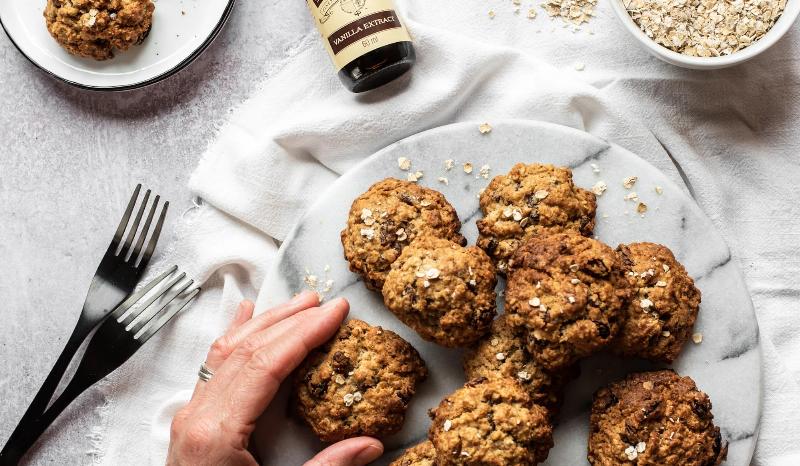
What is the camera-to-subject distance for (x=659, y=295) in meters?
2.75

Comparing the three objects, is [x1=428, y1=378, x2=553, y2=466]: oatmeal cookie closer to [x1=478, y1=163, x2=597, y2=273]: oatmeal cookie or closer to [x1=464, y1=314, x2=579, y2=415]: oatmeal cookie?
[x1=464, y1=314, x2=579, y2=415]: oatmeal cookie

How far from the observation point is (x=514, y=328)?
2.64 meters

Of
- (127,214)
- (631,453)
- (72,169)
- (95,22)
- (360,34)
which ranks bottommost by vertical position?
(631,453)

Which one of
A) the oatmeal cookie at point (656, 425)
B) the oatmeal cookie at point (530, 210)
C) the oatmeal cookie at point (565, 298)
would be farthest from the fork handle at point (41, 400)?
the oatmeal cookie at point (656, 425)

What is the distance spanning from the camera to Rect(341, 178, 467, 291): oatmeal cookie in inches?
113

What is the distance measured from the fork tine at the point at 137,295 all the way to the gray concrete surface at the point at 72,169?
0.57 ft

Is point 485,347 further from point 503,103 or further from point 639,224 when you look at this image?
point 503,103

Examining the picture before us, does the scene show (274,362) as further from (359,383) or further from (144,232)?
(144,232)

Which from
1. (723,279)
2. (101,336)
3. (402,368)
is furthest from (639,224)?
(101,336)

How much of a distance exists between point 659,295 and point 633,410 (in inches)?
15.4

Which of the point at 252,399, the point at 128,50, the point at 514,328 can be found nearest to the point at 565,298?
the point at 514,328

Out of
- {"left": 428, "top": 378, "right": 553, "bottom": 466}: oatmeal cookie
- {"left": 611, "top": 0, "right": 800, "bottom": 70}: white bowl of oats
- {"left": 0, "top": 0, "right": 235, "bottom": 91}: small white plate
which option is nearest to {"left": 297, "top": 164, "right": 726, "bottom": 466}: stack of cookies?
{"left": 428, "top": 378, "right": 553, "bottom": 466}: oatmeal cookie

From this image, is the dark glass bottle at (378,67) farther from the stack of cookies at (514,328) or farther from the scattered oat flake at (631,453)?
the scattered oat flake at (631,453)

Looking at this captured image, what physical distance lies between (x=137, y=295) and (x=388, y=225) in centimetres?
114
